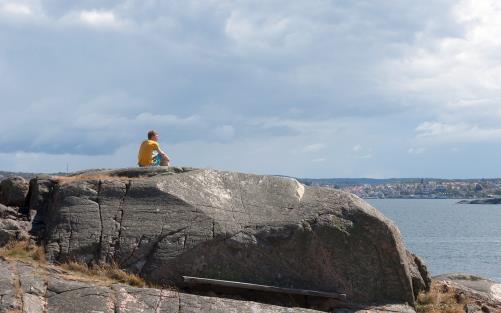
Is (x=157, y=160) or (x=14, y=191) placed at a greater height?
(x=157, y=160)

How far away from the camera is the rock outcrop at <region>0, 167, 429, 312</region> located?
16.4m

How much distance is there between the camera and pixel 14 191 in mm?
18297

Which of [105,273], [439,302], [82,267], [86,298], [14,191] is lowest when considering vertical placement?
[439,302]

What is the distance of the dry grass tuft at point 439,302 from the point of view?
58.5 feet

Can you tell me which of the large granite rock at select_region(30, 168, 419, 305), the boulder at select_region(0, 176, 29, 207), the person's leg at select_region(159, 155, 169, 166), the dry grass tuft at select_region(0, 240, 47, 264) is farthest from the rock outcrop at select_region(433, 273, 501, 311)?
the boulder at select_region(0, 176, 29, 207)

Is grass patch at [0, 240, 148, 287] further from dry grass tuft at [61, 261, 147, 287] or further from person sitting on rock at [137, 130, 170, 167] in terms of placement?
person sitting on rock at [137, 130, 170, 167]

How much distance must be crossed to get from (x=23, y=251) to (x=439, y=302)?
1035cm

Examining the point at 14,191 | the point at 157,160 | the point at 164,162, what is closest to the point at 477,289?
the point at 164,162

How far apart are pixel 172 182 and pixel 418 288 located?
6.88 metres

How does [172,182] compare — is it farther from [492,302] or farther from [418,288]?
[492,302]

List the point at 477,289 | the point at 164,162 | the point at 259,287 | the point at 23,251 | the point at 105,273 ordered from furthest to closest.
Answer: the point at 477,289 → the point at 164,162 → the point at 259,287 → the point at 23,251 → the point at 105,273

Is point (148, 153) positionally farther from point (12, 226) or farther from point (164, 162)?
point (12, 226)

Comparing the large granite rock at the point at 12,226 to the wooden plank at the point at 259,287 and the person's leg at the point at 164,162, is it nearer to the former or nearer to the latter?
the person's leg at the point at 164,162

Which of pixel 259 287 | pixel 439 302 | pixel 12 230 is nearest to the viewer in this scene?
pixel 259 287
